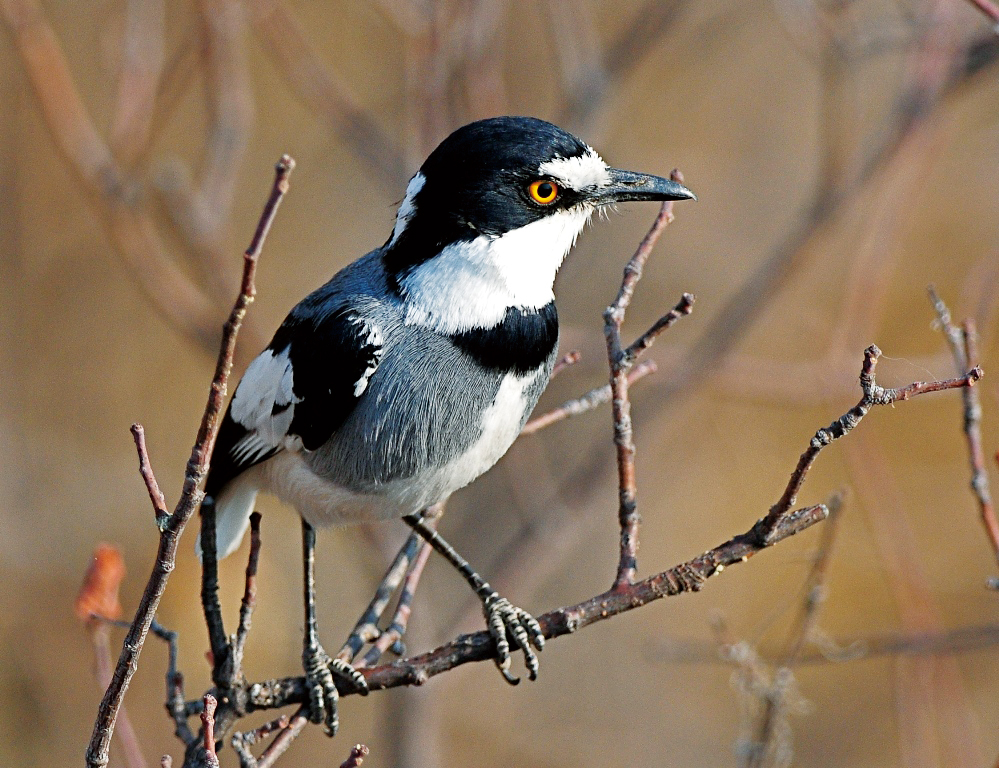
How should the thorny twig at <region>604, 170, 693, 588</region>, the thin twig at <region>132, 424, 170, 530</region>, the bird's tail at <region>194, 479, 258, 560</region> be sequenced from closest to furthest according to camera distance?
the thin twig at <region>132, 424, 170, 530</region> → the thorny twig at <region>604, 170, 693, 588</region> → the bird's tail at <region>194, 479, 258, 560</region>

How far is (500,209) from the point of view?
2.88 m

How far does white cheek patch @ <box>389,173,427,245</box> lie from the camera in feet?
9.89

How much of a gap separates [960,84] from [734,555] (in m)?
3.01

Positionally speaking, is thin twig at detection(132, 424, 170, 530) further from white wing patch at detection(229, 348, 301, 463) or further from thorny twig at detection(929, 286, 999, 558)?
thorny twig at detection(929, 286, 999, 558)

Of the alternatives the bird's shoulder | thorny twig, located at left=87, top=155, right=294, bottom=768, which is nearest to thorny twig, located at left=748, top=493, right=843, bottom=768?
the bird's shoulder

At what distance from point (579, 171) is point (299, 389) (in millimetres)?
985

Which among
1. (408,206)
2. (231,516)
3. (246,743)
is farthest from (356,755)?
(231,516)

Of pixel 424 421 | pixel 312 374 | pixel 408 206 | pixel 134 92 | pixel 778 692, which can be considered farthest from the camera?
pixel 134 92

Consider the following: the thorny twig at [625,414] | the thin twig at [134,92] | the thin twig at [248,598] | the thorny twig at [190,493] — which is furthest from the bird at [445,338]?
the thin twig at [134,92]

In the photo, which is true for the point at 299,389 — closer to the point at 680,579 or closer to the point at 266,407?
the point at 266,407

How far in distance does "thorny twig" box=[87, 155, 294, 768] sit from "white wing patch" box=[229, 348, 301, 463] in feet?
3.95

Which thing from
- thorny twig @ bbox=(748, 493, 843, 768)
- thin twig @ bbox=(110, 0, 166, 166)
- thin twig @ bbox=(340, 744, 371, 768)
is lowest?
thin twig @ bbox=(340, 744, 371, 768)

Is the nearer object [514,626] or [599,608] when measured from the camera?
[599,608]

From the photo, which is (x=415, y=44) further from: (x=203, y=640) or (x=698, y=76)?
(x=698, y=76)
